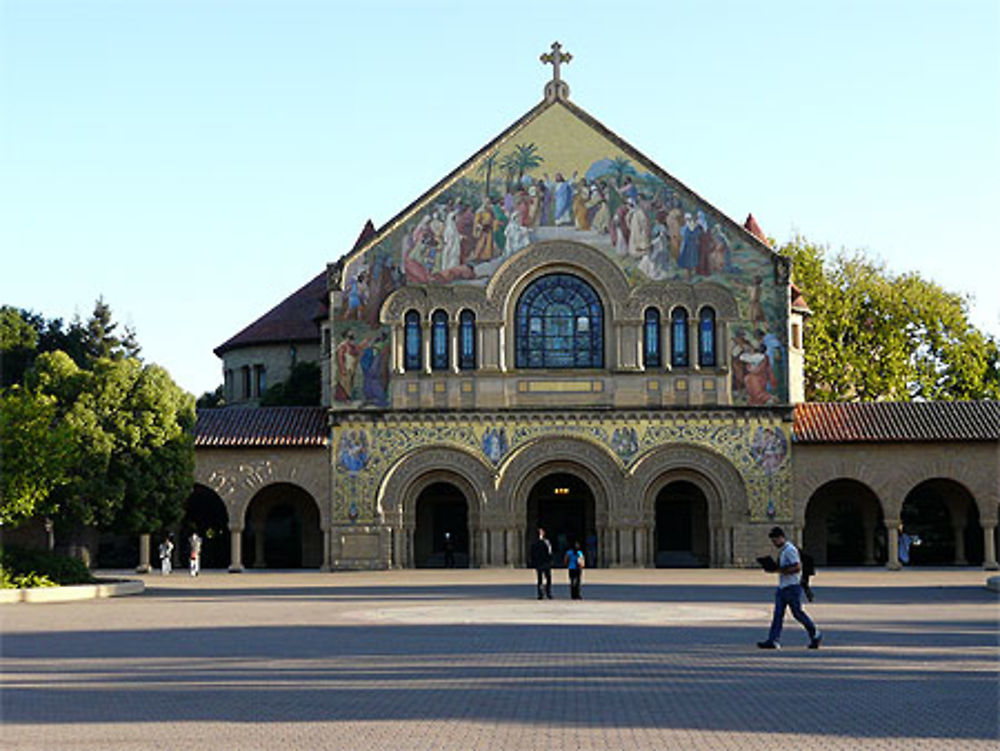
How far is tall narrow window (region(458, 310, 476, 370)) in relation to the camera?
5444 cm

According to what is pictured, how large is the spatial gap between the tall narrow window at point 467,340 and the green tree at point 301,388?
11.9 metres

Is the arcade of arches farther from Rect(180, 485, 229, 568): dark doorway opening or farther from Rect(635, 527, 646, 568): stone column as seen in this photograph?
Rect(180, 485, 229, 568): dark doorway opening

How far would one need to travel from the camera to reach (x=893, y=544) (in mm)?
53000

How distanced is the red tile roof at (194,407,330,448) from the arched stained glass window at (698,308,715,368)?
13022mm

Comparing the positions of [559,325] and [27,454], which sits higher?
[559,325]

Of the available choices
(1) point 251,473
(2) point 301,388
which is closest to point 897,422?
(1) point 251,473

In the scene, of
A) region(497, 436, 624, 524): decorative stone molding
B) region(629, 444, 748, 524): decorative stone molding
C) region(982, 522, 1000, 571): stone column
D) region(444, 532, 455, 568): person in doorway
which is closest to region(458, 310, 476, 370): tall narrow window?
region(497, 436, 624, 524): decorative stone molding

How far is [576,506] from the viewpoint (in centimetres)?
5675

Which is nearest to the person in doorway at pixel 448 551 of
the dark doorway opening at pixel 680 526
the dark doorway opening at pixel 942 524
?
the dark doorway opening at pixel 680 526

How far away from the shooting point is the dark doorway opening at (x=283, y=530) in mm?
58562

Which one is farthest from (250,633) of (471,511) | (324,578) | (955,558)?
(955,558)

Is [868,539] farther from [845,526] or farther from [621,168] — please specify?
[621,168]

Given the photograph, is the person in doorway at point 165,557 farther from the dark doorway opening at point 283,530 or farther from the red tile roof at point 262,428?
the dark doorway opening at point 283,530

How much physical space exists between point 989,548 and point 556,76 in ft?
70.2
